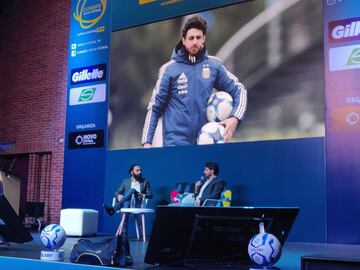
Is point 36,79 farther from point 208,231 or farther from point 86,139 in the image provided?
point 208,231

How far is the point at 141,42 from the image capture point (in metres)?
8.16

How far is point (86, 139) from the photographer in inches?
340

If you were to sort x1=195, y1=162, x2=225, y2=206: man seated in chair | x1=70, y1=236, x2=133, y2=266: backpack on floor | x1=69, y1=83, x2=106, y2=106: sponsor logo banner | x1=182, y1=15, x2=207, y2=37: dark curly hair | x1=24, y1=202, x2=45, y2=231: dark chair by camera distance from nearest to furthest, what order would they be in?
1. x1=70, y1=236, x2=133, y2=266: backpack on floor
2. x1=195, y1=162, x2=225, y2=206: man seated in chair
3. x1=182, y1=15, x2=207, y2=37: dark curly hair
4. x1=69, y1=83, x2=106, y2=106: sponsor logo banner
5. x1=24, y1=202, x2=45, y2=231: dark chair

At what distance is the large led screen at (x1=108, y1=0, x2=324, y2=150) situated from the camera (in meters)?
6.42

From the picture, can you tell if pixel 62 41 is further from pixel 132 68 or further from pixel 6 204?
pixel 6 204

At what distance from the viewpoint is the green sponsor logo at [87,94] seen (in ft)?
28.5

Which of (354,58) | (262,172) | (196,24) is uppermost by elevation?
(196,24)

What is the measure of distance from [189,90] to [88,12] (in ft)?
9.51

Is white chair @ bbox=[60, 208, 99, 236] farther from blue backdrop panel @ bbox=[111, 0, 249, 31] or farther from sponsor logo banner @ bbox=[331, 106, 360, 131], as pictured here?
sponsor logo banner @ bbox=[331, 106, 360, 131]

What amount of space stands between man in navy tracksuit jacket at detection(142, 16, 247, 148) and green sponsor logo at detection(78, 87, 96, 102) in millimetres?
1354

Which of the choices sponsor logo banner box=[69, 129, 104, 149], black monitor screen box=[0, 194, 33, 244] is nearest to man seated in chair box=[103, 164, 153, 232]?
sponsor logo banner box=[69, 129, 104, 149]

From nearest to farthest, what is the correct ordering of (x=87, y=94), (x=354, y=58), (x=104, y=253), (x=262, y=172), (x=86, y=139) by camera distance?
1. (x=104, y=253)
2. (x=354, y=58)
3. (x=262, y=172)
4. (x=86, y=139)
5. (x=87, y=94)

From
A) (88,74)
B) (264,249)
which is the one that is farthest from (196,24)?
(264,249)

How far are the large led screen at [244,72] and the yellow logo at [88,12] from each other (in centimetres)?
73
